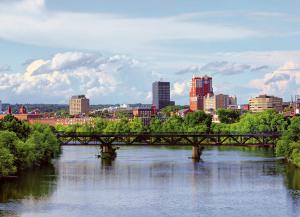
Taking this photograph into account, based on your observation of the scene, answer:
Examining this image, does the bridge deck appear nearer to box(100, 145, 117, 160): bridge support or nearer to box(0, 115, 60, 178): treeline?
box(100, 145, 117, 160): bridge support

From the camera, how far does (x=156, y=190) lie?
80.2 meters

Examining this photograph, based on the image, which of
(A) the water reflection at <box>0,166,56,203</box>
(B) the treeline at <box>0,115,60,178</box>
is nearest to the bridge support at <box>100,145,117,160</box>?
(B) the treeline at <box>0,115,60,178</box>

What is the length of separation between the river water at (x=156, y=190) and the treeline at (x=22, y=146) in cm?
172

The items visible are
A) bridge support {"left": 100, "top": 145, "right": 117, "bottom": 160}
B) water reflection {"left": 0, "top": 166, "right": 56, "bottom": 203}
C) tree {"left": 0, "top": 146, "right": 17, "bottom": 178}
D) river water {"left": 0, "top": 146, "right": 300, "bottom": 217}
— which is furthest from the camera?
bridge support {"left": 100, "top": 145, "right": 117, "bottom": 160}

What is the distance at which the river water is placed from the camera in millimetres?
66750

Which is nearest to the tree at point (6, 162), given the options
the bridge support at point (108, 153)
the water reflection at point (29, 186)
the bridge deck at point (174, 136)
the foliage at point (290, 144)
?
the water reflection at point (29, 186)

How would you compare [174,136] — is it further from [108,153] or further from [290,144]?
[290,144]

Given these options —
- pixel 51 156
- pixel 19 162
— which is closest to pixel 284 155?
pixel 51 156

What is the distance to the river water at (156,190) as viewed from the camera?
66.8 meters

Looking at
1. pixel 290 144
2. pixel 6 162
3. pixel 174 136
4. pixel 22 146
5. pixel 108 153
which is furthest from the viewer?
pixel 174 136

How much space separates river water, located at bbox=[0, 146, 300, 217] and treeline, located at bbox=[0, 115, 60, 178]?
172cm

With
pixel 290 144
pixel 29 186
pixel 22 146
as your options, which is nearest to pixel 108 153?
pixel 290 144

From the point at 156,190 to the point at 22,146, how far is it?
18.7 metres

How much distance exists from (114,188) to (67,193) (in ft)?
19.6
